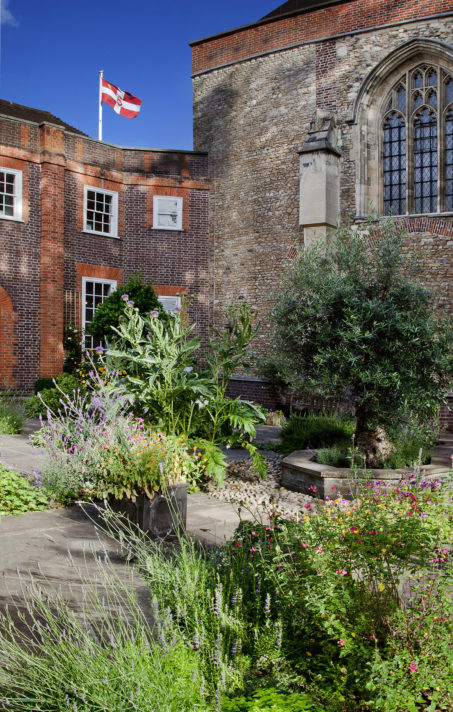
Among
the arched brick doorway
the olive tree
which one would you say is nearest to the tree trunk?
the olive tree

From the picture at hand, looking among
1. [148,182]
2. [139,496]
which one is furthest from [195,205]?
[139,496]

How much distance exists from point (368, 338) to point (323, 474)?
5.72 ft

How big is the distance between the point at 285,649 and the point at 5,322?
15534 mm

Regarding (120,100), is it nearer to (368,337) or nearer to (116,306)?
(116,306)

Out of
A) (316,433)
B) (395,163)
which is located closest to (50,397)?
(316,433)

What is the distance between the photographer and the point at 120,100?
808 inches

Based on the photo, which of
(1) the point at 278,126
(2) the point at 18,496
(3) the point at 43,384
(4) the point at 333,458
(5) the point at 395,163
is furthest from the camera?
(1) the point at 278,126

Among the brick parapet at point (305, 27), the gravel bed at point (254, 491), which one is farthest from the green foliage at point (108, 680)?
the brick parapet at point (305, 27)

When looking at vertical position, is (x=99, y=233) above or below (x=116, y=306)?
above

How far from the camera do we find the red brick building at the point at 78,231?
16891 millimetres

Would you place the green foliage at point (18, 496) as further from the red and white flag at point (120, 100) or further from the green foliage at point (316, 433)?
the red and white flag at point (120, 100)

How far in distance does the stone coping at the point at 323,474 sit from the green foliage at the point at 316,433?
47.0 inches

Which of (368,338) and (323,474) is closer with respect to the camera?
(323,474)

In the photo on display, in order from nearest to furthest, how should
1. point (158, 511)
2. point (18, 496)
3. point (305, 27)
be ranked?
point (158, 511) < point (18, 496) < point (305, 27)
